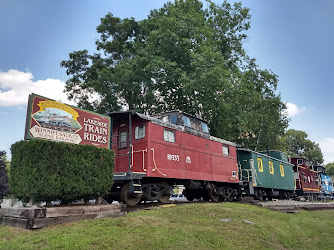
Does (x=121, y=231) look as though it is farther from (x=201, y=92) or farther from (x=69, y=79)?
(x=69, y=79)

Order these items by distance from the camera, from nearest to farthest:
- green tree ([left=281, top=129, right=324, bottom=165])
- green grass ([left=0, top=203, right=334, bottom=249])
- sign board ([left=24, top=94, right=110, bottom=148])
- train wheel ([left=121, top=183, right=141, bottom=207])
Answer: green grass ([left=0, top=203, right=334, bottom=249]) → sign board ([left=24, top=94, right=110, bottom=148]) → train wheel ([left=121, top=183, right=141, bottom=207]) → green tree ([left=281, top=129, right=324, bottom=165])

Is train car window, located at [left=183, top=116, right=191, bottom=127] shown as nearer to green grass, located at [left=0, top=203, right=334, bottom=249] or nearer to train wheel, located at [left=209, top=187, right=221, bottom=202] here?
train wheel, located at [left=209, top=187, right=221, bottom=202]

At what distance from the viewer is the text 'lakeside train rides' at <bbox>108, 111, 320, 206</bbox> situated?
38.6 ft

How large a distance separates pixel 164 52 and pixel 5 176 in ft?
52.0

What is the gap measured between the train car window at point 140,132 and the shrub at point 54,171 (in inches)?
161

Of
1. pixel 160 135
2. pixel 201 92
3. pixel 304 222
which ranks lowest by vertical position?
pixel 304 222

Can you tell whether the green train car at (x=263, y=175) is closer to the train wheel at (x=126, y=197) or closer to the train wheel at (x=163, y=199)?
the train wheel at (x=163, y=199)

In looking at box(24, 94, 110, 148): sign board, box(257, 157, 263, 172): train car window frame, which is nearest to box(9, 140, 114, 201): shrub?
box(24, 94, 110, 148): sign board

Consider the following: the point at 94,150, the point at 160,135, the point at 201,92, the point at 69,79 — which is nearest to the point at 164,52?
the point at 201,92

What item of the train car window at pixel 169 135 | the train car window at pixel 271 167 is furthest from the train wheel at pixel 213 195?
the train car window at pixel 271 167

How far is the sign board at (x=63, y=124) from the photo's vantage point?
7.64 metres

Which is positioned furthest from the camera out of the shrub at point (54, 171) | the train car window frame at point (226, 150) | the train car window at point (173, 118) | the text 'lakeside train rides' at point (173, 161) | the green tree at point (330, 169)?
the green tree at point (330, 169)

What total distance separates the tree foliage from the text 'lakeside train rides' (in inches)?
211

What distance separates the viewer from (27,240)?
5.81 m
